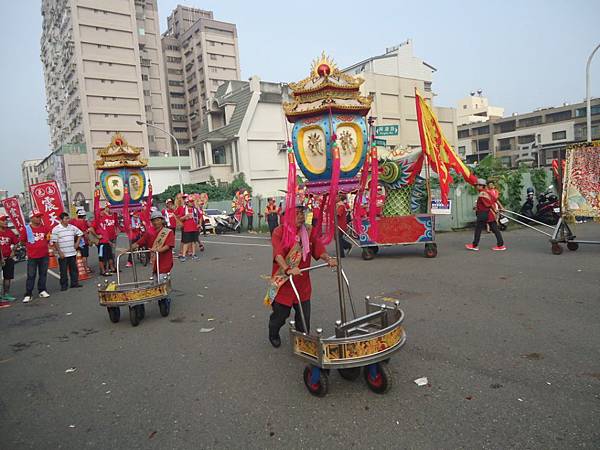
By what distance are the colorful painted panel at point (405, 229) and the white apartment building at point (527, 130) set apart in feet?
139

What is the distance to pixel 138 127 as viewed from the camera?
52750 mm

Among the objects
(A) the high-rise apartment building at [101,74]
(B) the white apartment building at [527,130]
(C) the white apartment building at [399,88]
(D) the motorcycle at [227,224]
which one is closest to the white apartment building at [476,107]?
(B) the white apartment building at [527,130]

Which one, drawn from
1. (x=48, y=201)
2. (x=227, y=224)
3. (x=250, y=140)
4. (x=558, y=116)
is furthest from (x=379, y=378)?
(x=558, y=116)

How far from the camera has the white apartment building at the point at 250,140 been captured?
3231cm

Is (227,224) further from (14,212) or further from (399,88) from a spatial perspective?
(399,88)

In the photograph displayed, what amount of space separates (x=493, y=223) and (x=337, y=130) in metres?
7.81

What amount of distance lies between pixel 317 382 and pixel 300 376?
1.72 feet

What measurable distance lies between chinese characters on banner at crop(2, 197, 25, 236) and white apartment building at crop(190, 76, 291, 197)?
22.0 metres

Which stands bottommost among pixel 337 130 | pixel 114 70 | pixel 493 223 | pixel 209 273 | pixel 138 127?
pixel 209 273

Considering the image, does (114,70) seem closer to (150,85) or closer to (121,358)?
(150,85)

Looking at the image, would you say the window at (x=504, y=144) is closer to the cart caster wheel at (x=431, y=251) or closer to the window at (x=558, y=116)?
the window at (x=558, y=116)

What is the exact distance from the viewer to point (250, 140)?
32.6 m

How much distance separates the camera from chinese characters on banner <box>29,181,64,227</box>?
35.2 ft

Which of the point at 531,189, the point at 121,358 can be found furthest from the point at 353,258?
the point at 531,189
